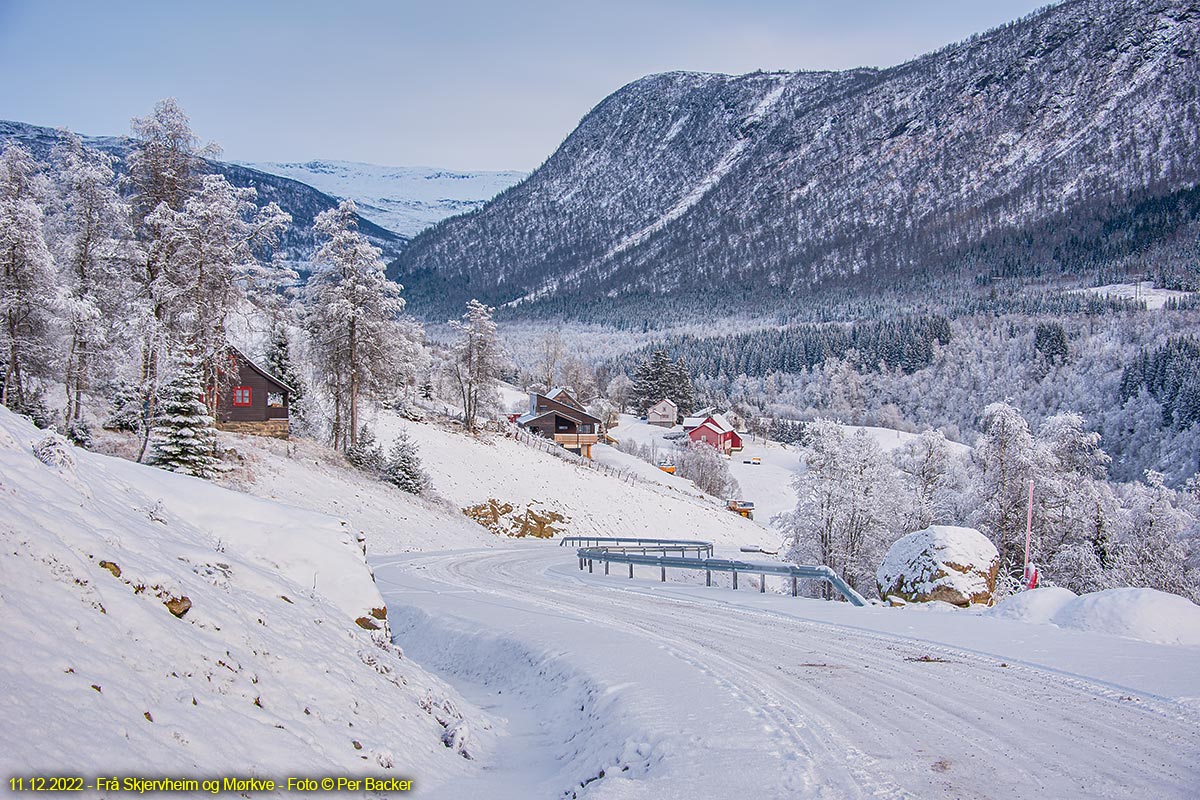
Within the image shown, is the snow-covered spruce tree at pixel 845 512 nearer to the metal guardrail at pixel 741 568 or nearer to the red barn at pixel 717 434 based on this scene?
the metal guardrail at pixel 741 568

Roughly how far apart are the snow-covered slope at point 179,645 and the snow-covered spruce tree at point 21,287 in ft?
73.0

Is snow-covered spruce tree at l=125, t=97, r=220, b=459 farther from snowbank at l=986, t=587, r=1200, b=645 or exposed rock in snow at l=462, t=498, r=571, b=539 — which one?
snowbank at l=986, t=587, r=1200, b=645

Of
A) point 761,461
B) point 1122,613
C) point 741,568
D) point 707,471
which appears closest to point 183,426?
point 741,568

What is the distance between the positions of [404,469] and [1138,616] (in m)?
34.2

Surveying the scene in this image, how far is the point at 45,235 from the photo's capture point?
109 feet

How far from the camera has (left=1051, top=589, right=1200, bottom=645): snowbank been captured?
11297 millimetres

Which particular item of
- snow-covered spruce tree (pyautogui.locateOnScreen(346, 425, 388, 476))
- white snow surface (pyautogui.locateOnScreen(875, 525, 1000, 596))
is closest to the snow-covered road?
white snow surface (pyautogui.locateOnScreen(875, 525, 1000, 596))

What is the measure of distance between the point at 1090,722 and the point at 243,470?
3081cm

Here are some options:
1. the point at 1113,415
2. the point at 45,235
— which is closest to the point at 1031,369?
the point at 1113,415

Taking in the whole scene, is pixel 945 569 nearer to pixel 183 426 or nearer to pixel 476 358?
pixel 183 426

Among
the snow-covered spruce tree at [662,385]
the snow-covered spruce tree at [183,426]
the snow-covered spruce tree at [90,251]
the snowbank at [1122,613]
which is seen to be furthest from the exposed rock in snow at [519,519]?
the snow-covered spruce tree at [662,385]

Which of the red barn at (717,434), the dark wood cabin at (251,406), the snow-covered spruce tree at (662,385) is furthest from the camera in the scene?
the snow-covered spruce tree at (662,385)

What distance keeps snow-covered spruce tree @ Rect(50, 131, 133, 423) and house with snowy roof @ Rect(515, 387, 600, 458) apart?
51195mm

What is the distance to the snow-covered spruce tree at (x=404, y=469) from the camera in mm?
39750
